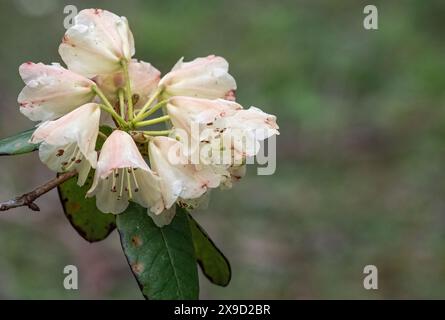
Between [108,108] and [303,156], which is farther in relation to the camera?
[303,156]

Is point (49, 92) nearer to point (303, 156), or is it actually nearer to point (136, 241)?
point (136, 241)

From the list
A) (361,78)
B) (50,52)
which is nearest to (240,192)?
(361,78)

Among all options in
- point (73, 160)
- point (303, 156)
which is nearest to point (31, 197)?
point (73, 160)

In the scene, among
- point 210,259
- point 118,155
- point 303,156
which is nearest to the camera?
point 118,155

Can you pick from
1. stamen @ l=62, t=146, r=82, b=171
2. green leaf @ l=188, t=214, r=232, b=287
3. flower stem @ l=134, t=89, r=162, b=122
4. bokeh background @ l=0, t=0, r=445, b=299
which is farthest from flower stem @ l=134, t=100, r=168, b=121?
bokeh background @ l=0, t=0, r=445, b=299

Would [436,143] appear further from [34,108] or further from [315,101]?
[34,108]

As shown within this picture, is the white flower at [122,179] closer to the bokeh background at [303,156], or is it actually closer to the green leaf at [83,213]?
the green leaf at [83,213]
